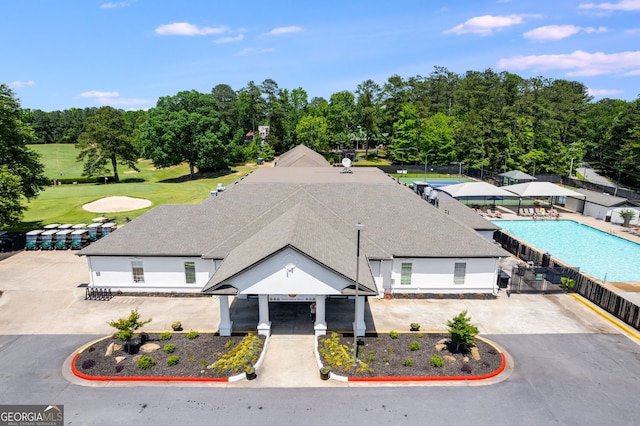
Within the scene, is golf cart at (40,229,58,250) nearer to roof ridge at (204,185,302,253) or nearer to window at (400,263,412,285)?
roof ridge at (204,185,302,253)

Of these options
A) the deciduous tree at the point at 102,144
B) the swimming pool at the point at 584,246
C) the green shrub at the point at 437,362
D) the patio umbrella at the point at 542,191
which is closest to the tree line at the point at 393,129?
the deciduous tree at the point at 102,144

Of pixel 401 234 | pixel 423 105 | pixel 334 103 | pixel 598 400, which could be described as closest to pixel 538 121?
pixel 423 105

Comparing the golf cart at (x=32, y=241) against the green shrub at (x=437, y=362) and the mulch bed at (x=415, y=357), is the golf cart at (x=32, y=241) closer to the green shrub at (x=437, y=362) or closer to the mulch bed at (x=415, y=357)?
the mulch bed at (x=415, y=357)

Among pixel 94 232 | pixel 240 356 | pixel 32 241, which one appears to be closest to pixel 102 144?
pixel 32 241

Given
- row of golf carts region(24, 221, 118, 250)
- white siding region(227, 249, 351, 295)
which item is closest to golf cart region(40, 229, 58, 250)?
row of golf carts region(24, 221, 118, 250)

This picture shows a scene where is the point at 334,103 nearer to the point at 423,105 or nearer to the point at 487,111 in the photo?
the point at 423,105
